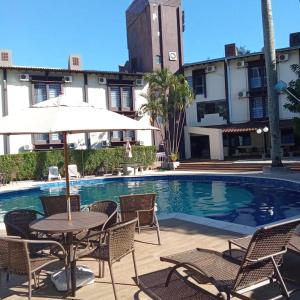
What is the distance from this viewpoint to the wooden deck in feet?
14.6

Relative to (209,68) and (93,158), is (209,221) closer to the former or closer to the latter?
(93,158)

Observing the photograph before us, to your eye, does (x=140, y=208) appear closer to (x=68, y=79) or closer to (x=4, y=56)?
(x=68, y=79)

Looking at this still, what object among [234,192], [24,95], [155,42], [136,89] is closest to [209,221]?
[234,192]

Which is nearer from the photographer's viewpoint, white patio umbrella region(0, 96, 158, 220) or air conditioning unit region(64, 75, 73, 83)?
white patio umbrella region(0, 96, 158, 220)

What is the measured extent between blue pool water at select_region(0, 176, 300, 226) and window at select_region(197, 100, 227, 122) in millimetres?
12463

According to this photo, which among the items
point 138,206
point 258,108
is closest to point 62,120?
point 138,206

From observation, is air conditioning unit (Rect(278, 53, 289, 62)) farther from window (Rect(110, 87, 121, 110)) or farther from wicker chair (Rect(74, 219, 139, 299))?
wicker chair (Rect(74, 219, 139, 299))

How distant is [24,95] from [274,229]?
25.5 metres

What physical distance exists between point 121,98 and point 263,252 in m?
27.2

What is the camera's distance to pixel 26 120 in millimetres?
5004

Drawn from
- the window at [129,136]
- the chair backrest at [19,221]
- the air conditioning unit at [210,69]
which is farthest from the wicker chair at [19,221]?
the air conditioning unit at [210,69]

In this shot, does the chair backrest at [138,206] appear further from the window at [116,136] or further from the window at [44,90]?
the window at [116,136]

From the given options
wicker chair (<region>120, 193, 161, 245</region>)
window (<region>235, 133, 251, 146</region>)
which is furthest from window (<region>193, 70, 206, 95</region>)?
wicker chair (<region>120, 193, 161, 245</region>)

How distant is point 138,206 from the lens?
22.4 feet
